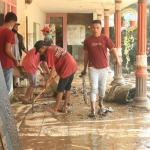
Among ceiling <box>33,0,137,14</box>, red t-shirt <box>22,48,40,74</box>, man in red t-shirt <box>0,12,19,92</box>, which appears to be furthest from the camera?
ceiling <box>33,0,137,14</box>

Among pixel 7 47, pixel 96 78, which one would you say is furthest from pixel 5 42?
pixel 96 78

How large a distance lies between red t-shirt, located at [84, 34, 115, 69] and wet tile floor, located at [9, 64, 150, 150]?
1.00 metres

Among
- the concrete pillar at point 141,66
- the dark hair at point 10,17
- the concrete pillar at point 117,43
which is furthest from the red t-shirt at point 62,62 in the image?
the concrete pillar at point 117,43

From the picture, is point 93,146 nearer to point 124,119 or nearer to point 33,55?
point 124,119

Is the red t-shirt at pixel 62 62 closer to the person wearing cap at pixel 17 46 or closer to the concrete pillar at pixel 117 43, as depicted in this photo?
the person wearing cap at pixel 17 46

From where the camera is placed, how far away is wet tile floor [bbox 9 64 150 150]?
15.4ft

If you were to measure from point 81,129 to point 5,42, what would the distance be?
1900mm

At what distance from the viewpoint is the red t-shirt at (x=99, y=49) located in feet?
20.3

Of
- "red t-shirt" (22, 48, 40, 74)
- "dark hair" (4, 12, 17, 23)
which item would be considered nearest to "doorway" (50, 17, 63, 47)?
"red t-shirt" (22, 48, 40, 74)

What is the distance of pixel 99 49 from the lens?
6.21 meters

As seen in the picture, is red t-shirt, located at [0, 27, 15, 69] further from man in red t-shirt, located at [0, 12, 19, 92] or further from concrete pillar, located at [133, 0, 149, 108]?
concrete pillar, located at [133, 0, 149, 108]

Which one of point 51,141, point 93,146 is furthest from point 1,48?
point 93,146

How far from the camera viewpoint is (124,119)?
20.5ft

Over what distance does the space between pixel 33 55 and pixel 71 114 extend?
1542 millimetres
